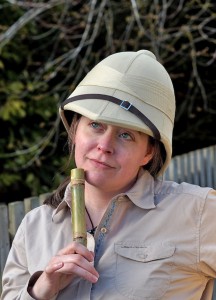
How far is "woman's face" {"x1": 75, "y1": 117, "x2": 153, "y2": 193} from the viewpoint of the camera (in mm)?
2141

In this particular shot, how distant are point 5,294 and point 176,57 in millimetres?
6106

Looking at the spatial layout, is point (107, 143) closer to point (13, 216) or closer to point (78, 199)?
point (78, 199)

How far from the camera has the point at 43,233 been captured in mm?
2291

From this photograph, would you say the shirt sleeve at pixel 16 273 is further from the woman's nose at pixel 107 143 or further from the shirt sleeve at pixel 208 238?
the shirt sleeve at pixel 208 238

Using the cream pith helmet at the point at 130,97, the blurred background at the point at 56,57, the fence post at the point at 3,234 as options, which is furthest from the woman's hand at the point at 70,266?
the blurred background at the point at 56,57

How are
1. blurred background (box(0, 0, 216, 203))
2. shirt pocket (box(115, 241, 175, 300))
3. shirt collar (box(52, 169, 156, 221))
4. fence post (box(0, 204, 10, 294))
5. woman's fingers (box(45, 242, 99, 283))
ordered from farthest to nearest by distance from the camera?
blurred background (box(0, 0, 216, 203)) → fence post (box(0, 204, 10, 294)) → shirt collar (box(52, 169, 156, 221)) → shirt pocket (box(115, 241, 175, 300)) → woman's fingers (box(45, 242, 99, 283))

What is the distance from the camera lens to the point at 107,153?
2141mm

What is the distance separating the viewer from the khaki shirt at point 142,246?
6.94 ft

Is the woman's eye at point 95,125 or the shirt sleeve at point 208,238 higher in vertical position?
the woman's eye at point 95,125

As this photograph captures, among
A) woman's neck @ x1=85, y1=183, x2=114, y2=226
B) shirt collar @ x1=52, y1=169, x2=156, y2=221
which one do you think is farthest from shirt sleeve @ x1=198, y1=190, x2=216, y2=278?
woman's neck @ x1=85, y1=183, x2=114, y2=226

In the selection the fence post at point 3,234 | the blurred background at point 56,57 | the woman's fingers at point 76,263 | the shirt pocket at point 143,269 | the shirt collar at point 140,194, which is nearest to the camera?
the woman's fingers at point 76,263

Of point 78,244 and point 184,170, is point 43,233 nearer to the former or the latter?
point 78,244

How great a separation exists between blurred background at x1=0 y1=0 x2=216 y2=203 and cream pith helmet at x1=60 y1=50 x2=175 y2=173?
3.65 metres

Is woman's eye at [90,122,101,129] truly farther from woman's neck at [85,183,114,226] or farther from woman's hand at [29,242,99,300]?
woman's hand at [29,242,99,300]
